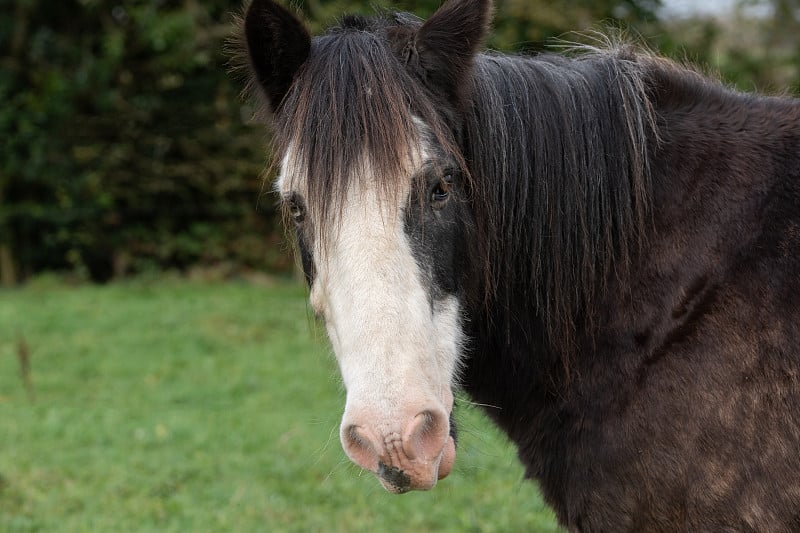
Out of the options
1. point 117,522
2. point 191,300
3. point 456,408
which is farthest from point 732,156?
point 191,300

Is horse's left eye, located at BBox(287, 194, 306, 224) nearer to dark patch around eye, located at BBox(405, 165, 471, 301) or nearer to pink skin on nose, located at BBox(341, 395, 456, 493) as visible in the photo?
dark patch around eye, located at BBox(405, 165, 471, 301)

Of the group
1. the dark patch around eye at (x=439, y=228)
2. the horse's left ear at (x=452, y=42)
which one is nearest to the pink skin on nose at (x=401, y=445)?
the dark patch around eye at (x=439, y=228)

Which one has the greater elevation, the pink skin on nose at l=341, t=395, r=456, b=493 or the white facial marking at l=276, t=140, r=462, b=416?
the white facial marking at l=276, t=140, r=462, b=416

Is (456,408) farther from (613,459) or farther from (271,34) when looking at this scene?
(271,34)

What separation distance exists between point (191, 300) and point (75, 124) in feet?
12.0

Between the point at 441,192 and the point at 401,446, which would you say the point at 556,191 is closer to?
the point at 441,192

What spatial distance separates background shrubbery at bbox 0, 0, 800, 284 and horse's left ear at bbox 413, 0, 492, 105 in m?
9.96

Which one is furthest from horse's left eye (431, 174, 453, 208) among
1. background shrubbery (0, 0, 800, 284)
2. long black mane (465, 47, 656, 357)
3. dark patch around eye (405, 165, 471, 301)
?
background shrubbery (0, 0, 800, 284)

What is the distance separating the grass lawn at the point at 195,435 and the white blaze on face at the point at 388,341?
0.53m

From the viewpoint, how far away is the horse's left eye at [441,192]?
93.6 inches

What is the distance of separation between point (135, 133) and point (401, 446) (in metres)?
11.7

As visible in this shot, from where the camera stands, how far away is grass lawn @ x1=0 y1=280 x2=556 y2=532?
477 centimetres

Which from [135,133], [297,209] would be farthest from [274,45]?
[135,133]

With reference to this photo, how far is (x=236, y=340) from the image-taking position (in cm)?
939
